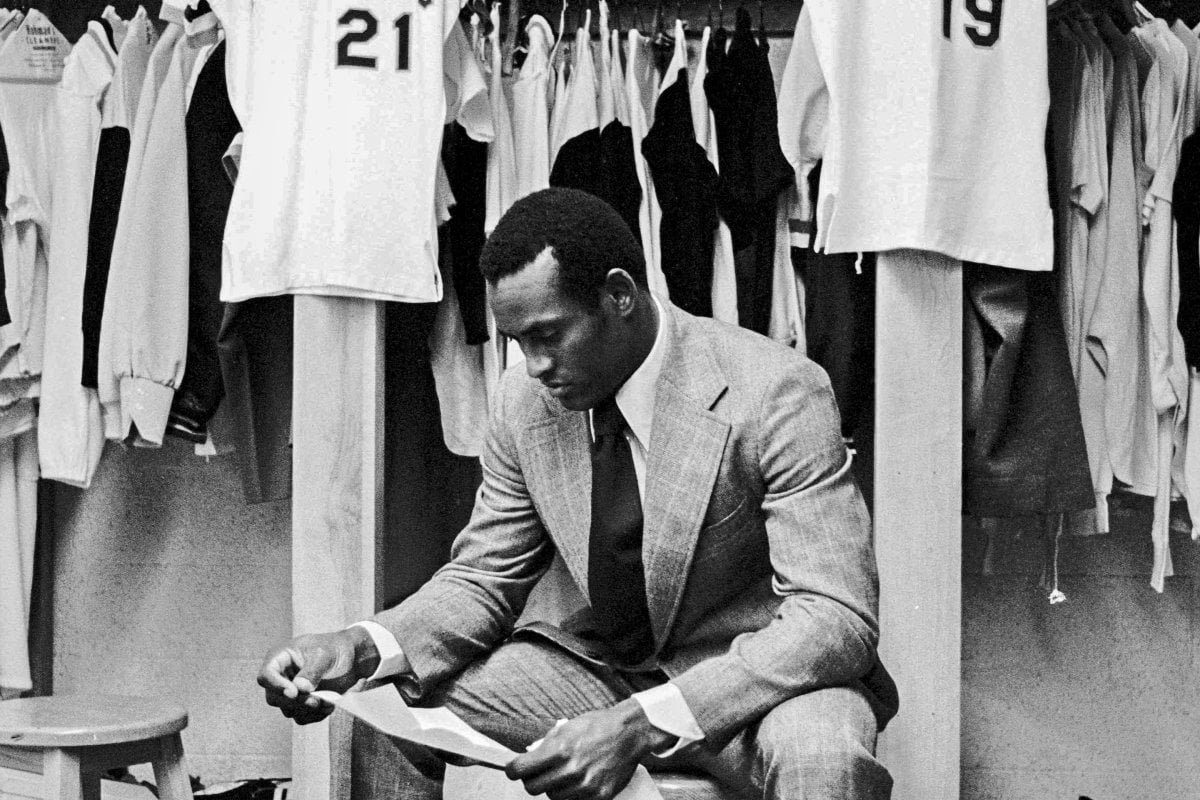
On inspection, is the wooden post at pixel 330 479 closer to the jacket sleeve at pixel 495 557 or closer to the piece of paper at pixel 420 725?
the jacket sleeve at pixel 495 557

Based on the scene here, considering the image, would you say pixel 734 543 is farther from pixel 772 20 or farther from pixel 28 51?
pixel 28 51

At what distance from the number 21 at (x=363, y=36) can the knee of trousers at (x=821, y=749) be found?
4.84 ft

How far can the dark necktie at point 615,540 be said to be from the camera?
2076 millimetres

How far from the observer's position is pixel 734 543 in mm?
2051

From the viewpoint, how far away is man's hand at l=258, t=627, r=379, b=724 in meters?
1.84

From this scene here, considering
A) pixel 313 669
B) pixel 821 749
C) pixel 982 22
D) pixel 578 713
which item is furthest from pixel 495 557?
pixel 982 22

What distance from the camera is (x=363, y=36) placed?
271cm

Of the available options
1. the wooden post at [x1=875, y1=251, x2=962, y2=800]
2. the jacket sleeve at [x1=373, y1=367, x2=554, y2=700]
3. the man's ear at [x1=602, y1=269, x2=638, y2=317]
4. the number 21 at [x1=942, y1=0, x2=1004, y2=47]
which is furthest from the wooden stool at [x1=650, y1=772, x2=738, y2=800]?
the number 21 at [x1=942, y1=0, x2=1004, y2=47]

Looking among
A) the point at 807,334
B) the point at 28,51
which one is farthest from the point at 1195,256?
the point at 28,51

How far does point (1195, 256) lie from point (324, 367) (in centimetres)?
173

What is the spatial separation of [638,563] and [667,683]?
→ 250 millimetres

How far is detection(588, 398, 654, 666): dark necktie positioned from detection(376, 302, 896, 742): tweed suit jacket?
0.03 m

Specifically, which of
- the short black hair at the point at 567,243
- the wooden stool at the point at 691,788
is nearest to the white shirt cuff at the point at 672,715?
the wooden stool at the point at 691,788

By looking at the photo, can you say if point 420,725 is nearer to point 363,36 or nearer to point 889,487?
point 889,487
